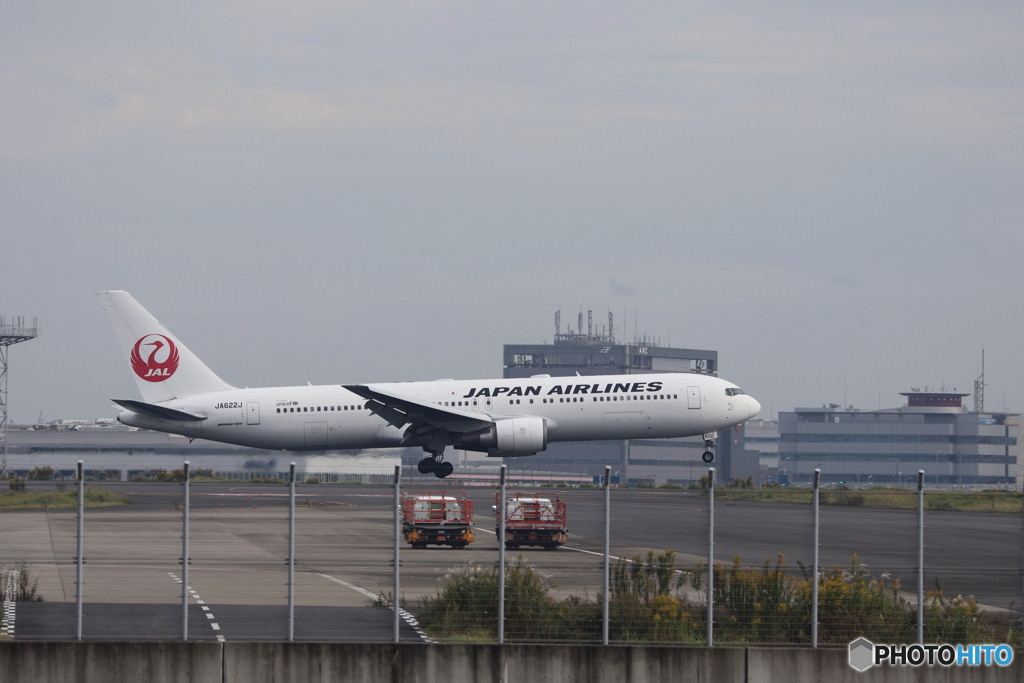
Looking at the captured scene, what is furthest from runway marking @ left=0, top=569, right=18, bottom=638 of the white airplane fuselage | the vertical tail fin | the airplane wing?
the vertical tail fin

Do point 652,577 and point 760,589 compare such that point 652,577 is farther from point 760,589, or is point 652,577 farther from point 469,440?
point 469,440

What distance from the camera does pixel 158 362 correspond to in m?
49.7

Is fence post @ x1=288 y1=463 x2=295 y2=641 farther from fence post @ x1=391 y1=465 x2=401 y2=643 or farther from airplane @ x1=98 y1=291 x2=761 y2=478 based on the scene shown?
airplane @ x1=98 y1=291 x2=761 y2=478

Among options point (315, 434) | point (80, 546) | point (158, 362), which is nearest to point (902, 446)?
point (315, 434)

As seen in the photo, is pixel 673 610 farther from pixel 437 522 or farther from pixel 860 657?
pixel 437 522

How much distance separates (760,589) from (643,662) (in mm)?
2049

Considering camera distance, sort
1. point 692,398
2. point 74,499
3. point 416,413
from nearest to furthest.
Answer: point 74,499 < point 416,413 < point 692,398

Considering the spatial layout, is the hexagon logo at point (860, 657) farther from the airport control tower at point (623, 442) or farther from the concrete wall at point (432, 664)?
the airport control tower at point (623, 442)

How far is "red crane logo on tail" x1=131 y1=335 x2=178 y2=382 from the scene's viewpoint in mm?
49688

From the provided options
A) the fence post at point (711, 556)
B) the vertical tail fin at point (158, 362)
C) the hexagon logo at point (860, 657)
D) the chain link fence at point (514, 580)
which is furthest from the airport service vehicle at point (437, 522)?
the vertical tail fin at point (158, 362)

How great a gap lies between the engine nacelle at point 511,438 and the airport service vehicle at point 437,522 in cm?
2025

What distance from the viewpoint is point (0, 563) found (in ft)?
52.4

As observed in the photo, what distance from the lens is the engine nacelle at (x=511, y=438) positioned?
45625 mm

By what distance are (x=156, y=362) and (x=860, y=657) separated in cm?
3934
